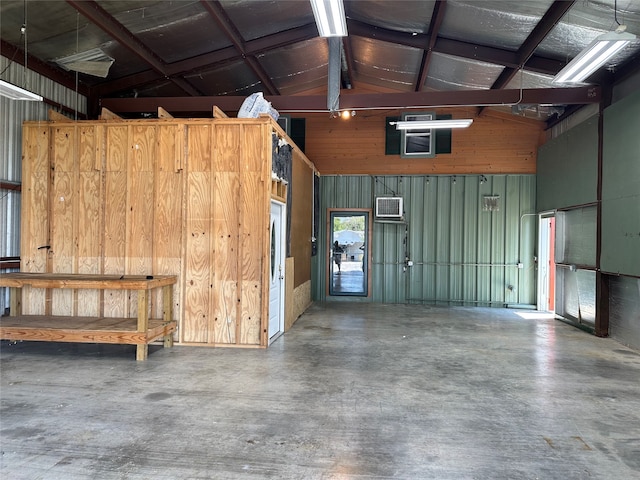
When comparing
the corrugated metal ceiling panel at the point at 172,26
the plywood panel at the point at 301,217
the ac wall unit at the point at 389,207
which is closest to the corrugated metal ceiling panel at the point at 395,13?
the corrugated metal ceiling panel at the point at 172,26

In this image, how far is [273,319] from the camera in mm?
5602

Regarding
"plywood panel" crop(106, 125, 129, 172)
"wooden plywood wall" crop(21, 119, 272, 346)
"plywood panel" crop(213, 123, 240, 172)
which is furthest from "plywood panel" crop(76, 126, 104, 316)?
"plywood panel" crop(213, 123, 240, 172)

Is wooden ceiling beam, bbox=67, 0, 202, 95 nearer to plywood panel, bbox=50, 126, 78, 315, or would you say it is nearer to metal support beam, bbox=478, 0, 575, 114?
plywood panel, bbox=50, 126, 78, 315

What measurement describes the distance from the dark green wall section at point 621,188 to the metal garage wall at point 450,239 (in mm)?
2892

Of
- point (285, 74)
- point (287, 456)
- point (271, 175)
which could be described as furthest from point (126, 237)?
point (285, 74)

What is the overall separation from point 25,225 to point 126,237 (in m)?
1.46

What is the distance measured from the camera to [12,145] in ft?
17.4

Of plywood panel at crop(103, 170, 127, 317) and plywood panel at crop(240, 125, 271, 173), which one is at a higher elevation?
plywood panel at crop(240, 125, 271, 173)

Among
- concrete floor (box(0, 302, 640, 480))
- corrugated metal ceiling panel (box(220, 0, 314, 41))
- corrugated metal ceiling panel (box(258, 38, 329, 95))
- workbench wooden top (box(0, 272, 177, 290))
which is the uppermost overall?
corrugated metal ceiling panel (box(258, 38, 329, 95))

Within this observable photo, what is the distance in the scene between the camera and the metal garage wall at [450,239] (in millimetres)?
8781

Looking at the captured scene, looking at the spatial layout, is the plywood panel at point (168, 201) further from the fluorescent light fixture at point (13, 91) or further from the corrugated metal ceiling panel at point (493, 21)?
the corrugated metal ceiling panel at point (493, 21)

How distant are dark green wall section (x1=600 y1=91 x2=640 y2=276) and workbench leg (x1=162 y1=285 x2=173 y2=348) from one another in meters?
6.30

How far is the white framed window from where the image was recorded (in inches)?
353

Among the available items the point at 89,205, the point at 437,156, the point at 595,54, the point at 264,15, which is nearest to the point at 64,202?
the point at 89,205
